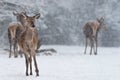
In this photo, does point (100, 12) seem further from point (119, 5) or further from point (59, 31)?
point (59, 31)

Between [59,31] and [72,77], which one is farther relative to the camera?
[59,31]

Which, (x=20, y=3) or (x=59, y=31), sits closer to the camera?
(x=20, y=3)

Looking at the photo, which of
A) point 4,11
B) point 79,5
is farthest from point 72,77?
point 79,5

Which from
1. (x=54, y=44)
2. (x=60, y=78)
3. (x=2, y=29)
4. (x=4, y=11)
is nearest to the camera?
(x=60, y=78)

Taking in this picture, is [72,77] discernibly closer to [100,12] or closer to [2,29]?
[2,29]

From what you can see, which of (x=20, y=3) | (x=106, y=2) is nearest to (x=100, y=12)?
(x=106, y=2)

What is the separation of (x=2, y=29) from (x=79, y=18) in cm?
658

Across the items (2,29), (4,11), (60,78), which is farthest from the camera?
(2,29)

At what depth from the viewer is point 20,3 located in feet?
90.7

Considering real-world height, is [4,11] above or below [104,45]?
above

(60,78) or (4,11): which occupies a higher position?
(4,11)

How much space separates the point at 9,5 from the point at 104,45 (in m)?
8.19

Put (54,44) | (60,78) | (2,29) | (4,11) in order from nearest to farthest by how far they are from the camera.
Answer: (60,78)
(4,11)
(2,29)
(54,44)

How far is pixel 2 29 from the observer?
94.7ft
